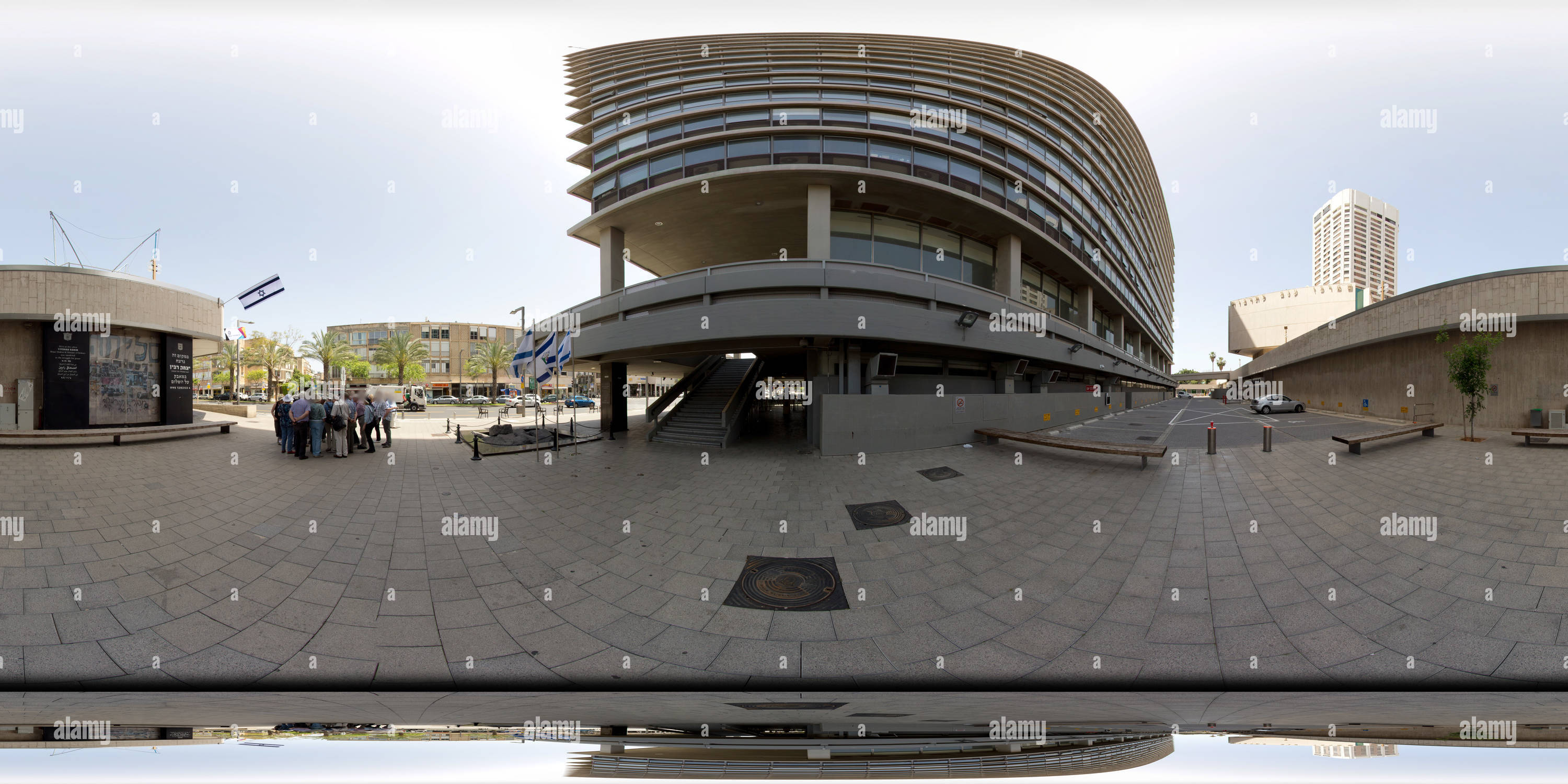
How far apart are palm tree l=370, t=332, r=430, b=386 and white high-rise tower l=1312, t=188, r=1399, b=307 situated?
153290 millimetres

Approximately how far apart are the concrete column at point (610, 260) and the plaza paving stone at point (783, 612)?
10717mm

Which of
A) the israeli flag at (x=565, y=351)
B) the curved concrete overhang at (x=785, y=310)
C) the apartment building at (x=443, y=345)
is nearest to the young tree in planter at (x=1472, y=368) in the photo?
the curved concrete overhang at (x=785, y=310)

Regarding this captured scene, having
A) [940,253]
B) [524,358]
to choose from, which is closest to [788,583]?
[524,358]

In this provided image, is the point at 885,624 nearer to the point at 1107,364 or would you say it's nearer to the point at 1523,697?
the point at 1523,697

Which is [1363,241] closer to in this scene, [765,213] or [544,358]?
[765,213]

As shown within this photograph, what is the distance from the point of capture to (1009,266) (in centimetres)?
1795

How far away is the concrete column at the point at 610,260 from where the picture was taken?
57.0 ft

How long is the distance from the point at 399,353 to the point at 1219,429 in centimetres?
6435

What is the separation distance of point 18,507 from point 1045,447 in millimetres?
17771

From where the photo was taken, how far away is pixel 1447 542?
539 centimetres

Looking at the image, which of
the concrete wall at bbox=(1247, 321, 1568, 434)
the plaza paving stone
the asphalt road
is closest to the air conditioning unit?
the plaza paving stone

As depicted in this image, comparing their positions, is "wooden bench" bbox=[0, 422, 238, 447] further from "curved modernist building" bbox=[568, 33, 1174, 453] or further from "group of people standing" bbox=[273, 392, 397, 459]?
"curved modernist building" bbox=[568, 33, 1174, 453]

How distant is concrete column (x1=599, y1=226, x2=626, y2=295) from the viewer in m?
17.4

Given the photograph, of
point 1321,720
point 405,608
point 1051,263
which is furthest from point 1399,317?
point 405,608
